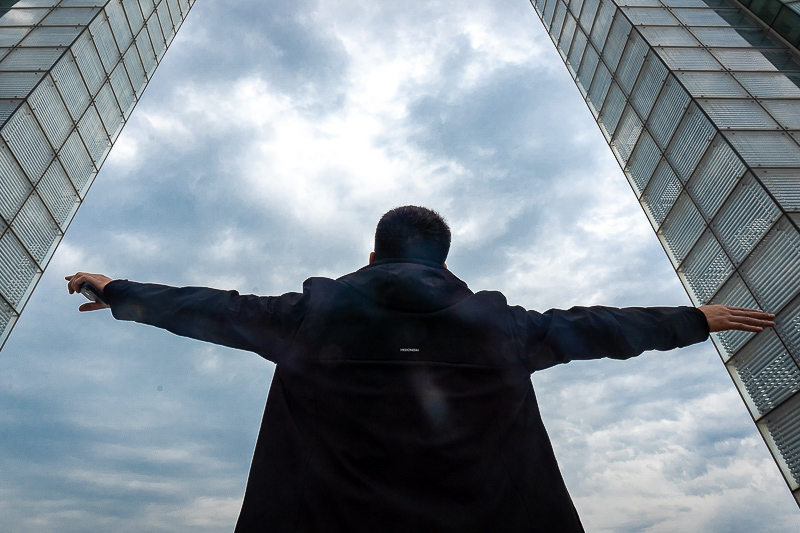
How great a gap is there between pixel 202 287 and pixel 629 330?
1961mm

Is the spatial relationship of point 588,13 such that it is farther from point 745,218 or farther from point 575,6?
point 745,218

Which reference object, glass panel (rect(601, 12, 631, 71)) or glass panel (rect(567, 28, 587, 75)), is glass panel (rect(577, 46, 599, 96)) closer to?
glass panel (rect(567, 28, 587, 75))

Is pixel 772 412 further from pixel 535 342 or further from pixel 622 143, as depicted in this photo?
pixel 535 342

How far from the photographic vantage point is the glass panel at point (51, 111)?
439 inches

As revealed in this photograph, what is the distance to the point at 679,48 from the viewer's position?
12.1m

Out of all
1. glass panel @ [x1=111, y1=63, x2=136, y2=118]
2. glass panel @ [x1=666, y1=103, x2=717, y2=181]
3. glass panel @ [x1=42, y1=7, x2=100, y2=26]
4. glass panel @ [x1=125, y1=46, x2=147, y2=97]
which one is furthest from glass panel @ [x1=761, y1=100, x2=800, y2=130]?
glass panel @ [x1=125, y1=46, x2=147, y2=97]

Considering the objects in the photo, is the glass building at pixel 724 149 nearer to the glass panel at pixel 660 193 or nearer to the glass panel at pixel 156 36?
the glass panel at pixel 660 193

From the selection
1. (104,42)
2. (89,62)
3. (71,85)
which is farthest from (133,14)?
(71,85)

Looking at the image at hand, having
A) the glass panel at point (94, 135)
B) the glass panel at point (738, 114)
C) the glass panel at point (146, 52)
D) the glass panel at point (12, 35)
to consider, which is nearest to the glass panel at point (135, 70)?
the glass panel at point (146, 52)

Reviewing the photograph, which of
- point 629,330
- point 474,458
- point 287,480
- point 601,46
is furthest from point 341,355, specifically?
point 601,46

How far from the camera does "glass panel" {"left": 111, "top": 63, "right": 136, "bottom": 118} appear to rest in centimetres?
1459

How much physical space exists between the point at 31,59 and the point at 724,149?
604 inches

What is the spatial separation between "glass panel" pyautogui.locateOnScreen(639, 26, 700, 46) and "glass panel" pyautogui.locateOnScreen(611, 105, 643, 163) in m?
1.68

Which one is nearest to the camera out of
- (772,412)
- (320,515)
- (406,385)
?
(320,515)
